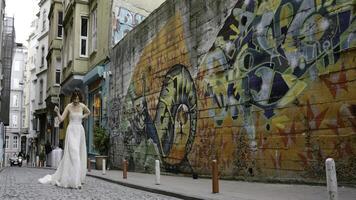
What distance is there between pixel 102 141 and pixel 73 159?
10922 mm

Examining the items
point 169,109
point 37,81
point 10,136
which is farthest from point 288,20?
point 10,136

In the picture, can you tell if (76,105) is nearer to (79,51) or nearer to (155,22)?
(155,22)

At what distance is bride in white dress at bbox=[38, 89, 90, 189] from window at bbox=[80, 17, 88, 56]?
1599 centimetres

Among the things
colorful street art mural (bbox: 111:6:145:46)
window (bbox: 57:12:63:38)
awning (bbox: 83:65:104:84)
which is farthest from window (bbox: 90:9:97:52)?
window (bbox: 57:12:63:38)

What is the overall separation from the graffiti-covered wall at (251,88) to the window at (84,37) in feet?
32.4

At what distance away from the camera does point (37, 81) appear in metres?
44.0

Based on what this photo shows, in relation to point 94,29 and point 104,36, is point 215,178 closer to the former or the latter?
point 104,36

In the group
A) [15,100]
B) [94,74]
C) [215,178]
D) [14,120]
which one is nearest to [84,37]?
[94,74]

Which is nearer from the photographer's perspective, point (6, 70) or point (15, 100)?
point (6, 70)

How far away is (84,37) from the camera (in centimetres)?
2555

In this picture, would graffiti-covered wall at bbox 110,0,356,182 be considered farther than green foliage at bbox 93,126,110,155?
No

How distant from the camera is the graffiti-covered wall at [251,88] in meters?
7.74

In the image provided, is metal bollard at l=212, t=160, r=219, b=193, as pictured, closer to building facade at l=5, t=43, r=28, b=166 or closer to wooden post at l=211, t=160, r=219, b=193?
wooden post at l=211, t=160, r=219, b=193

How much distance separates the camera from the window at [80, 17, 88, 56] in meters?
25.4
